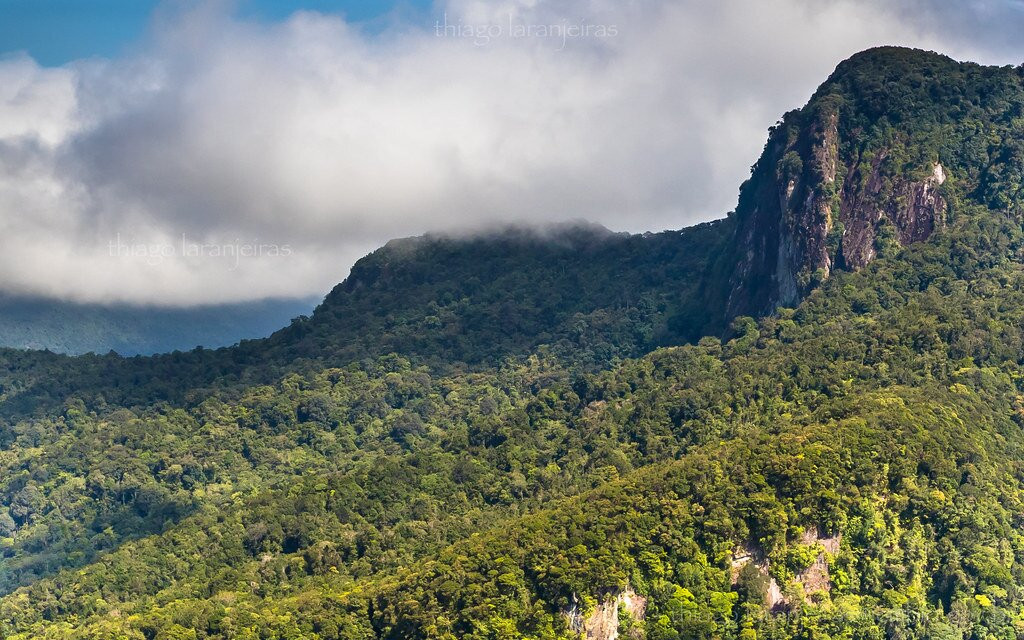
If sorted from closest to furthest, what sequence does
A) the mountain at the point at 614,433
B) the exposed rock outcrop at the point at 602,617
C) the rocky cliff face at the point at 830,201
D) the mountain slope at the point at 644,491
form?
the exposed rock outcrop at the point at 602,617 < the mountain slope at the point at 644,491 < the mountain at the point at 614,433 < the rocky cliff face at the point at 830,201

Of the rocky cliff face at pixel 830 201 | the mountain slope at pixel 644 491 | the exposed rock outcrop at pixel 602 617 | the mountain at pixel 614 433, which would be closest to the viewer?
the exposed rock outcrop at pixel 602 617

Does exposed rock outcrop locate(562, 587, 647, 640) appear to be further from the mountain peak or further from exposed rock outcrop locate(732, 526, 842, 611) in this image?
the mountain peak

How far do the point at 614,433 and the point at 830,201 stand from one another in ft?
99.0

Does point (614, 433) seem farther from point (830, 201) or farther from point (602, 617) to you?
point (830, 201)

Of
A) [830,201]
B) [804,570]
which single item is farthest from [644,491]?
[830,201]

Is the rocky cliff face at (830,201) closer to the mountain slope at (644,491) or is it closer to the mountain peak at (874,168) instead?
the mountain peak at (874,168)

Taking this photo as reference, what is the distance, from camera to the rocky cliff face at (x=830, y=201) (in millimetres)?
116625

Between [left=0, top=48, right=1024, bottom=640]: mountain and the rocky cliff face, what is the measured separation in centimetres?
29

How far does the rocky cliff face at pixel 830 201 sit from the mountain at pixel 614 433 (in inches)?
11.6

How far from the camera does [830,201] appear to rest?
117938mm

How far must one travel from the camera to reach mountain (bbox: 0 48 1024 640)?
75.3 metres

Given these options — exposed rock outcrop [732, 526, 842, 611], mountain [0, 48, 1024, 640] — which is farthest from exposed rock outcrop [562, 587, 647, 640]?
exposed rock outcrop [732, 526, 842, 611]

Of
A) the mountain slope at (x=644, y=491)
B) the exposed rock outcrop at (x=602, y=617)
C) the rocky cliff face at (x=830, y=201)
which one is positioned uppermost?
the rocky cliff face at (x=830, y=201)

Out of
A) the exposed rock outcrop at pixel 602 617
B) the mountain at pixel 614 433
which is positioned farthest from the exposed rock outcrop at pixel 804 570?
the exposed rock outcrop at pixel 602 617
